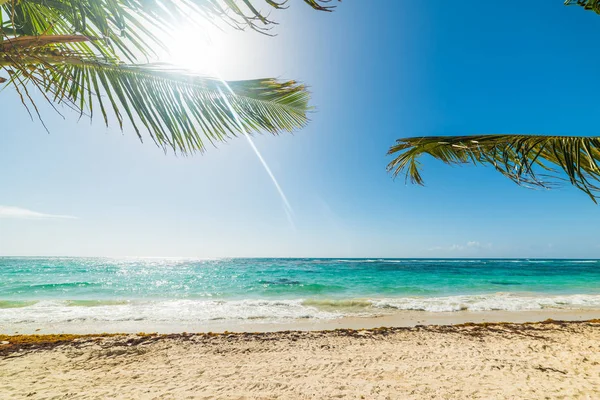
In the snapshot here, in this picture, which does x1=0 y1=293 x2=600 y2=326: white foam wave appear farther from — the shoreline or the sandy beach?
the sandy beach

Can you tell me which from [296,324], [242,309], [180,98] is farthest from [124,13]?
[242,309]

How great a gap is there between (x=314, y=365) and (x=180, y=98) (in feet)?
16.9

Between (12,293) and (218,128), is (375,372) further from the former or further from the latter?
(12,293)

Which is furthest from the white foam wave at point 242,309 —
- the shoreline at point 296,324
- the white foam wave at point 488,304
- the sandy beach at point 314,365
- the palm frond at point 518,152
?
the palm frond at point 518,152

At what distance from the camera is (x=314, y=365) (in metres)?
5.39

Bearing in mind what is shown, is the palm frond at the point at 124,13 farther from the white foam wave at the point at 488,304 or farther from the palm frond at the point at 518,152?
the white foam wave at the point at 488,304

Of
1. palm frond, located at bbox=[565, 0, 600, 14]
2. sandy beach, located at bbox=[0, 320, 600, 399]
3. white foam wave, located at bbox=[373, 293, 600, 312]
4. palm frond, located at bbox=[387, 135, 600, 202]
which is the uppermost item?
palm frond, located at bbox=[565, 0, 600, 14]

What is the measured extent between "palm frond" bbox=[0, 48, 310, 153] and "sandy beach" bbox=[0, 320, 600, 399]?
3.95 metres

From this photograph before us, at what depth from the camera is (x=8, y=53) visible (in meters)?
1.00

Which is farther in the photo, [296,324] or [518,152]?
[296,324]

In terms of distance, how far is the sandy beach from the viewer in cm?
436

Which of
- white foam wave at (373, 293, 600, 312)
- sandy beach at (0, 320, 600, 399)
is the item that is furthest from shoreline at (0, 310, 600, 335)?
sandy beach at (0, 320, 600, 399)

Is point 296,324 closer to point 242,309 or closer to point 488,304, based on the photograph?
point 242,309

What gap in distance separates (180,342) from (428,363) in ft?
16.9
